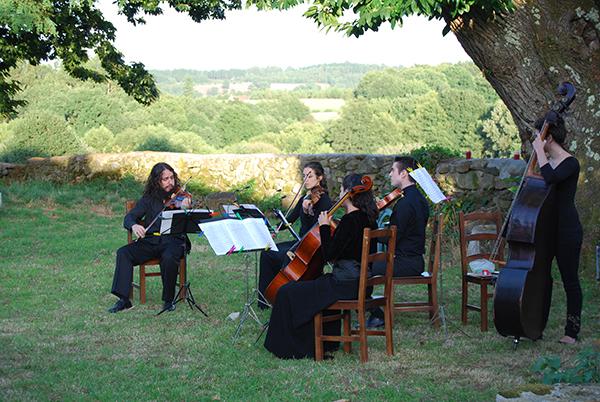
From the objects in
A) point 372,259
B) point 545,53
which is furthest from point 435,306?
point 545,53

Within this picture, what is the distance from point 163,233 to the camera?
305 inches

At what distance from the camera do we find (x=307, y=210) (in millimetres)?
7715

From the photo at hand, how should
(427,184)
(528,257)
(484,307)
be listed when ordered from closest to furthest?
(528,257) < (427,184) < (484,307)

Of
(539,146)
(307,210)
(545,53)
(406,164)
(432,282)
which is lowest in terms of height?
(432,282)

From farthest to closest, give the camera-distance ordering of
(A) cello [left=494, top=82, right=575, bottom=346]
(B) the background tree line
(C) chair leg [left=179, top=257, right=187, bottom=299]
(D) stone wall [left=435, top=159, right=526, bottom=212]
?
(B) the background tree line, (D) stone wall [left=435, top=159, right=526, bottom=212], (C) chair leg [left=179, top=257, right=187, bottom=299], (A) cello [left=494, top=82, right=575, bottom=346]

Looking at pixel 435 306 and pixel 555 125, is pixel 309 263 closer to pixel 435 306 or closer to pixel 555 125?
pixel 435 306

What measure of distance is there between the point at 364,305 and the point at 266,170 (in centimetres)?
952

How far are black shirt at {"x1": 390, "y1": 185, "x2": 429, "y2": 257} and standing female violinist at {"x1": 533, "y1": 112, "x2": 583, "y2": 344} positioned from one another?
1204 millimetres

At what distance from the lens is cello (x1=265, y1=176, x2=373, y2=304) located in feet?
20.1

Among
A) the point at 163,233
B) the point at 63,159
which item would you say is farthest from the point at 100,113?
the point at 163,233

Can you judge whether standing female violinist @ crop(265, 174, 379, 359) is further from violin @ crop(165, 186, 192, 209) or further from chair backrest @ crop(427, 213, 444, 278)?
violin @ crop(165, 186, 192, 209)

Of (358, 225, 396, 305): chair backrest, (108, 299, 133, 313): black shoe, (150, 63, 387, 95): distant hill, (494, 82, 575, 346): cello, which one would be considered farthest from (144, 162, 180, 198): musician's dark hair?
(150, 63, 387, 95): distant hill

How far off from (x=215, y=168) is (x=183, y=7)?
11.9 ft

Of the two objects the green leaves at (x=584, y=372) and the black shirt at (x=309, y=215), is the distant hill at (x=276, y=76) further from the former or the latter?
the green leaves at (x=584, y=372)
